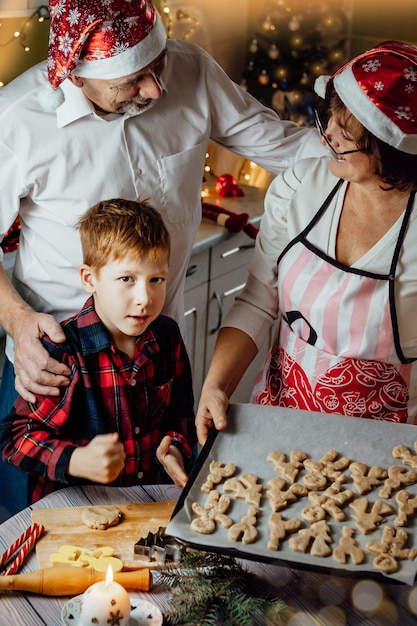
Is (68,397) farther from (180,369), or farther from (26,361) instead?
(180,369)

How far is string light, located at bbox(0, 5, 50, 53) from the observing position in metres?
2.62

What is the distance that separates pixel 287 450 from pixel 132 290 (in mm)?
422

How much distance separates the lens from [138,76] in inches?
67.0

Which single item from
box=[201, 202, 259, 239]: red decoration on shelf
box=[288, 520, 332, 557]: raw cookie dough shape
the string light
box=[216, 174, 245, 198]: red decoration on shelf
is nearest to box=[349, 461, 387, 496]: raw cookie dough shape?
box=[288, 520, 332, 557]: raw cookie dough shape

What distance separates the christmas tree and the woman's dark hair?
2.24 metres

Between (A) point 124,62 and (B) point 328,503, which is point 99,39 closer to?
(A) point 124,62

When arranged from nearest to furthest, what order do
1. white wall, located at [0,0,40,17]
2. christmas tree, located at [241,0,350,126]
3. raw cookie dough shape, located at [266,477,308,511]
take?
raw cookie dough shape, located at [266,477,308,511] < white wall, located at [0,0,40,17] < christmas tree, located at [241,0,350,126]

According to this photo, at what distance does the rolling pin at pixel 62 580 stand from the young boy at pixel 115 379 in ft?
0.77

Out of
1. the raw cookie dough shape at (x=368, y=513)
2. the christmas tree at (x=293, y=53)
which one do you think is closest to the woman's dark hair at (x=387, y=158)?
the raw cookie dough shape at (x=368, y=513)

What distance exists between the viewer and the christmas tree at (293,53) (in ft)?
12.5

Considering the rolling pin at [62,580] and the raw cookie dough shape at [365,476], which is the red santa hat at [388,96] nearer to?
the raw cookie dough shape at [365,476]

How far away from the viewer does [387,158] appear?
62.8 inches

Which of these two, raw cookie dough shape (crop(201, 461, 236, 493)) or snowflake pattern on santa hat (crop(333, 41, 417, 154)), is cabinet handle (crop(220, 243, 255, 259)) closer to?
snowflake pattern on santa hat (crop(333, 41, 417, 154))

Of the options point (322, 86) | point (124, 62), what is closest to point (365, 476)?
point (322, 86)
